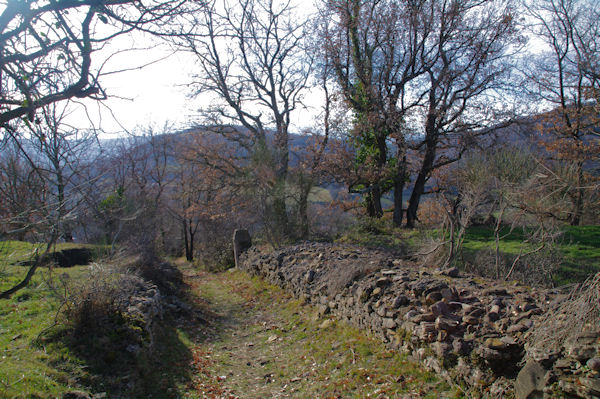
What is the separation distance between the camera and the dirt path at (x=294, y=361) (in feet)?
16.6

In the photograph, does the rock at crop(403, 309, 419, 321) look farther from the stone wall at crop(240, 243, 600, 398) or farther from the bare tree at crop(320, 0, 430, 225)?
the bare tree at crop(320, 0, 430, 225)

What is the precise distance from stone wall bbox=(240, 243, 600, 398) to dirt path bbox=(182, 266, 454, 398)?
0.29m

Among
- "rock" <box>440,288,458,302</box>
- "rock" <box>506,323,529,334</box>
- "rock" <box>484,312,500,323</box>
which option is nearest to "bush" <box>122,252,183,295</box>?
"rock" <box>440,288,458,302</box>

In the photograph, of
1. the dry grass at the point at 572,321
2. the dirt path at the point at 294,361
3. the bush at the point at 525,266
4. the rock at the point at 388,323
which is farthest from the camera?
the bush at the point at 525,266

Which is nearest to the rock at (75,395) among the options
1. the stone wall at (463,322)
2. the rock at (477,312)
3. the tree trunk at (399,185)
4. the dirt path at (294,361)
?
the dirt path at (294,361)

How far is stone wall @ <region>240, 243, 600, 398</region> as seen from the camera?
11.6 ft

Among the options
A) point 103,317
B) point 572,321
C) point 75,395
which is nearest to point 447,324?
point 572,321

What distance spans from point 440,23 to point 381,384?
51.1 feet

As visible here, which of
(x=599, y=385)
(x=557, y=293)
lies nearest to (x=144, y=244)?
(x=557, y=293)

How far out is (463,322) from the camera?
4.98 m

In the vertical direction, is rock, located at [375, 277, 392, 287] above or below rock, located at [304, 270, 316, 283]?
above

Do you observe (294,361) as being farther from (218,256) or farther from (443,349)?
(218,256)

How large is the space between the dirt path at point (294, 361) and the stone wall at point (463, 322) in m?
0.29

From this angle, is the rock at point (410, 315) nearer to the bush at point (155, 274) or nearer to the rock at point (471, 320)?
the rock at point (471, 320)
